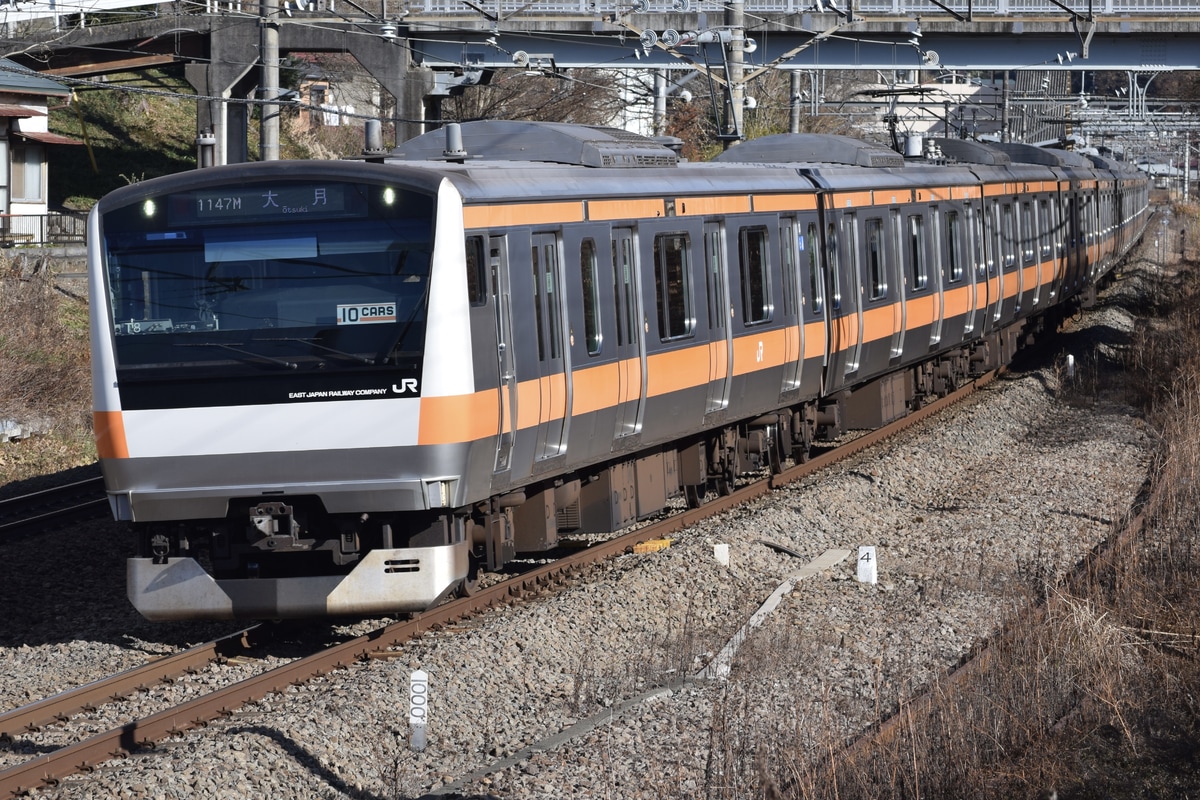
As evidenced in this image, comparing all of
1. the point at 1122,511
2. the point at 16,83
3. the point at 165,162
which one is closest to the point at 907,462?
the point at 1122,511

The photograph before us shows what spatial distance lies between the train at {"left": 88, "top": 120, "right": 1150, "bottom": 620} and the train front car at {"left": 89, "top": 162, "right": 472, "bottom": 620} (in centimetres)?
1

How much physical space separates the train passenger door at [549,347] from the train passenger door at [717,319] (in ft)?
8.19

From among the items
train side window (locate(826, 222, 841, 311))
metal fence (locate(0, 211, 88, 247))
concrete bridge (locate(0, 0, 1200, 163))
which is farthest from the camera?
metal fence (locate(0, 211, 88, 247))

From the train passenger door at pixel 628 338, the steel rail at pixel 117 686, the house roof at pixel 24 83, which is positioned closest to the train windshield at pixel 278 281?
the steel rail at pixel 117 686

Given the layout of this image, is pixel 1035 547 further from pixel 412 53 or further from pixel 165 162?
pixel 165 162

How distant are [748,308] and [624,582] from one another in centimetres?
333

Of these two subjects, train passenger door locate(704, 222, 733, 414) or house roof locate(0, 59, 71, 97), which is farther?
house roof locate(0, 59, 71, 97)

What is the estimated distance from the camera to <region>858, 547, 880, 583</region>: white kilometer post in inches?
440

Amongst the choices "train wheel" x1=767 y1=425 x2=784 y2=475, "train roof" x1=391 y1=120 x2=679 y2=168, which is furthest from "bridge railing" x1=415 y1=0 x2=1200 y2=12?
"train roof" x1=391 y1=120 x2=679 y2=168

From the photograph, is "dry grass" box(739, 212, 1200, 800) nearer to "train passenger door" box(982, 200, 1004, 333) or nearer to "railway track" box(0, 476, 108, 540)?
"railway track" box(0, 476, 108, 540)

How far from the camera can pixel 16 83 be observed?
34375 millimetres

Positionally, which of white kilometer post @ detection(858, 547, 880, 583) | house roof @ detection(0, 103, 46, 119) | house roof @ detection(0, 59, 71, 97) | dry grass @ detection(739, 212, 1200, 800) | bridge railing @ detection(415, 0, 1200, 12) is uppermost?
bridge railing @ detection(415, 0, 1200, 12)

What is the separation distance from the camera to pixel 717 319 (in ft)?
41.6

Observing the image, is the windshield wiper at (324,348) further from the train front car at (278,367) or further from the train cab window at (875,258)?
the train cab window at (875,258)
